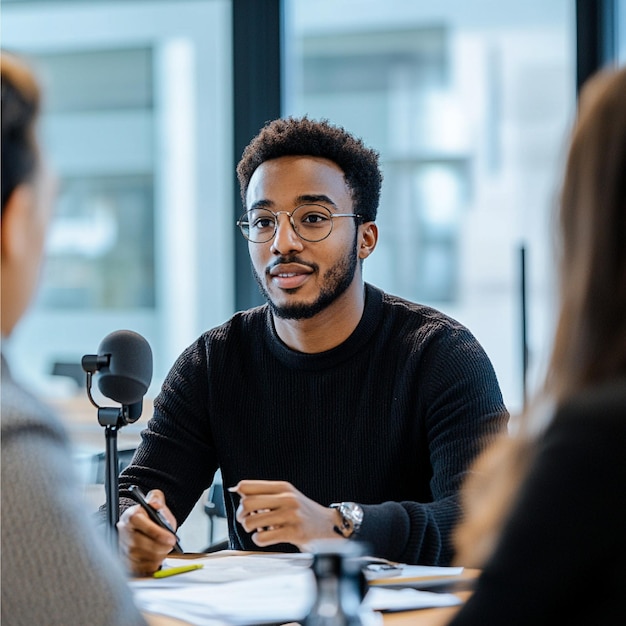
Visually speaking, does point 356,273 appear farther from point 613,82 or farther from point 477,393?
point 613,82

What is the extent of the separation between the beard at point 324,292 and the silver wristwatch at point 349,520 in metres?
0.60

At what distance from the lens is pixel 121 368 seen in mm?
1521

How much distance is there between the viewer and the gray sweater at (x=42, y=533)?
2.78ft

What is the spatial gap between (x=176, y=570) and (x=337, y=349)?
0.69 meters

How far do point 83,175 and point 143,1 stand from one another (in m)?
0.72

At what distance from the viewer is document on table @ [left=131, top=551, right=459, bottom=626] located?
1.34 meters

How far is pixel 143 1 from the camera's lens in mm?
3758

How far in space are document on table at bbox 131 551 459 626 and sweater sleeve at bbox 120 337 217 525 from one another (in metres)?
0.39

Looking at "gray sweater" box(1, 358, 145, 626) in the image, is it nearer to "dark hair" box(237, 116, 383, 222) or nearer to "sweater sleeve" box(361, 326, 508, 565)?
"sweater sleeve" box(361, 326, 508, 565)

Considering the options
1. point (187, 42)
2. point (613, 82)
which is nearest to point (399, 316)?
point (613, 82)

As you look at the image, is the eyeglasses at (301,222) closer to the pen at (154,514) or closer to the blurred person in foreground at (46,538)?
the pen at (154,514)

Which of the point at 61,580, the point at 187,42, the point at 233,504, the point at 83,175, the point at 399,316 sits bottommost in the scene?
the point at 233,504

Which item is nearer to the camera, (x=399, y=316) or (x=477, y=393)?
(x=477, y=393)

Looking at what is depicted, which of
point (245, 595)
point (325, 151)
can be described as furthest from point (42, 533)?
point (325, 151)
